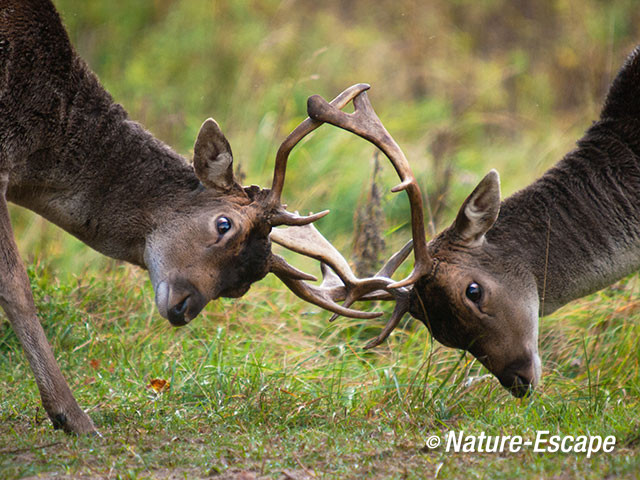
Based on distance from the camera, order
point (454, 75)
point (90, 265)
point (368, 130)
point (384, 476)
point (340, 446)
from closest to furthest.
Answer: point (384, 476) < point (340, 446) < point (368, 130) < point (90, 265) < point (454, 75)

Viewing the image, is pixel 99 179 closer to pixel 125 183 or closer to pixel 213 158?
pixel 125 183

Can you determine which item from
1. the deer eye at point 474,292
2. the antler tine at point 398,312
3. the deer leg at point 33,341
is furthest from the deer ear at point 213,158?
the deer eye at point 474,292

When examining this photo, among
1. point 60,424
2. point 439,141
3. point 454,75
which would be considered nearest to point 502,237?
point 60,424

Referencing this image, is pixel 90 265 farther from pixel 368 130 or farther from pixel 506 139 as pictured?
pixel 506 139

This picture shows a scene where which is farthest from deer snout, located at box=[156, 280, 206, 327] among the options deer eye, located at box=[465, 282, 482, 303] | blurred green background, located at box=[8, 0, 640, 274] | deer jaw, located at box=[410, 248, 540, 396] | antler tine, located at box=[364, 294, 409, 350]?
blurred green background, located at box=[8, 0, 640, 274]

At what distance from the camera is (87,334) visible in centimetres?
620

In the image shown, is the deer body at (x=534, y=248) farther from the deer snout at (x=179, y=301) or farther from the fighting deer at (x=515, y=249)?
the deer snout at (x=179, y=301)

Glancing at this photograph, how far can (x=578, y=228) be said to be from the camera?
18.4 ft

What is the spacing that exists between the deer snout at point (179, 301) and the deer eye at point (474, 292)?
1.58 m

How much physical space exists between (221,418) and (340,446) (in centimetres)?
84

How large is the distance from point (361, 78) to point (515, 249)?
851 centimetres

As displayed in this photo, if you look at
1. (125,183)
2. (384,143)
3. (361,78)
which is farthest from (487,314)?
(361,78)

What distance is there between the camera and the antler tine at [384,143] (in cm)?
518

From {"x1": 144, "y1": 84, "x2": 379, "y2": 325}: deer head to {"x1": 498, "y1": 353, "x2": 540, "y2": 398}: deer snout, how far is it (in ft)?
2.96
